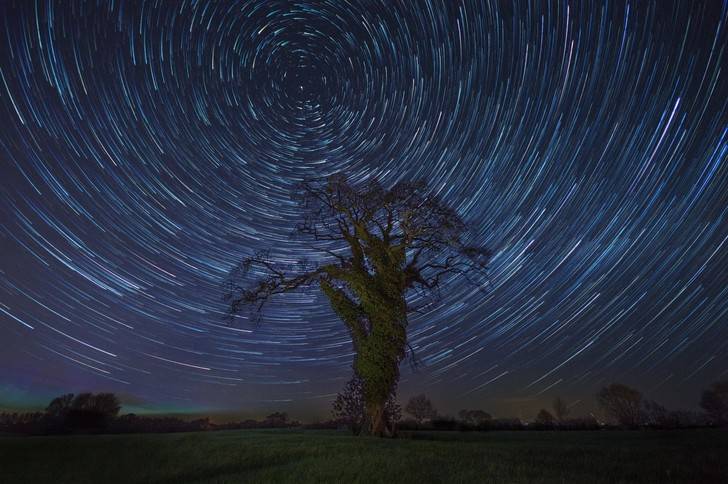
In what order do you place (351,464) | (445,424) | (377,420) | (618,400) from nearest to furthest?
(351,464) → (377,420) → (445,424) → (618,400)

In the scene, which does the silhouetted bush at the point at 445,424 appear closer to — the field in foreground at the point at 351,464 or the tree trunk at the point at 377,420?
the tree trunk at the point at 377,420

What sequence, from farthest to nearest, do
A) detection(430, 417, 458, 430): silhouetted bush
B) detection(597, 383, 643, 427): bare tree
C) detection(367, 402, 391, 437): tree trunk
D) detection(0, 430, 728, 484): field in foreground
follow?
detection(597, 383, 643, 427): bare tree, detection(430, 417, 458, 430): silhouetted bush, detection(367, 402, 391, 437): tree trunk, detection(0, 430, 728, 484): field in foreground

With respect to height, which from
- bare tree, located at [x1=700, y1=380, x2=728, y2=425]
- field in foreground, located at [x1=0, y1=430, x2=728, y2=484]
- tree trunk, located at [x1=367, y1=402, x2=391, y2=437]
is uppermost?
bare tree, located at [x1=700, y1=380, x2=728, y2=425]

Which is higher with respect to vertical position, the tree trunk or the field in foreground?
the tree trunk

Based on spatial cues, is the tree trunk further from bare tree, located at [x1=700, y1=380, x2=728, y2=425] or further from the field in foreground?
bare tree, located at [x1=700, y1=380, x2=728, y2=425]

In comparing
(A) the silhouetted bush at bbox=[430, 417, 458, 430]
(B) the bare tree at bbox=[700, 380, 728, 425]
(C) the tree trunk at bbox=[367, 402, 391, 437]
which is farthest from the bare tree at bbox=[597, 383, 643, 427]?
(C) the tree trunk at bbox=[367, 402, 391, 437]

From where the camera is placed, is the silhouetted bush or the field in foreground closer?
the field in foreground

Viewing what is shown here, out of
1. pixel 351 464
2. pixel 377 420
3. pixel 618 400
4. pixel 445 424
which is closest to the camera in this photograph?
pixel 351 464

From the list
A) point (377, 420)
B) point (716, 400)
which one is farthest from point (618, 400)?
point (377, 420)

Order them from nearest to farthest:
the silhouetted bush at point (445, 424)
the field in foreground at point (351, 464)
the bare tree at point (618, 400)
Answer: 1. the field in foreground at point (351, 464)
2. the silhouetted bush at point (445, 424)
3. the bare tree at point (618, 400)

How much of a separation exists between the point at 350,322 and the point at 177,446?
843cm

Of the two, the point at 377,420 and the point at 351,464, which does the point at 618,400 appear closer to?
the point at 377,420

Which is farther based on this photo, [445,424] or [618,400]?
[618,400]

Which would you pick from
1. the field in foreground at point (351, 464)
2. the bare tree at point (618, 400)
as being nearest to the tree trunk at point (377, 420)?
the field in foreground at point (351, 464)
